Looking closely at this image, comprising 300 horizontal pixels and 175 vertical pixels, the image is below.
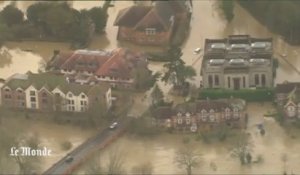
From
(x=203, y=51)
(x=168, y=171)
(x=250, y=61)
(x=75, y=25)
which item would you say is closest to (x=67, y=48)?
(x=75, y=25)

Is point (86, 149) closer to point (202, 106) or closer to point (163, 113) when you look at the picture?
point (163, 113)

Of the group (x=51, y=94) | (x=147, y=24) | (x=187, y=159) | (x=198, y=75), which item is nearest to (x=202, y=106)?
(x=187, y=159)

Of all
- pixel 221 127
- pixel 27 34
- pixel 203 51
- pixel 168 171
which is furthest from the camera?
pixel 27 34

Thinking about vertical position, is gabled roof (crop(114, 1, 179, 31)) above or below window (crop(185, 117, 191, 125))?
above

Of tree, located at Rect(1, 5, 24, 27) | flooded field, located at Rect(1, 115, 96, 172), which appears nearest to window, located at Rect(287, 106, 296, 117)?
flooded field, located at Rect(1, 115, 96, 172)

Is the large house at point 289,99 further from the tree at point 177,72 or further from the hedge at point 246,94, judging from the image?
the tree at point 177,72

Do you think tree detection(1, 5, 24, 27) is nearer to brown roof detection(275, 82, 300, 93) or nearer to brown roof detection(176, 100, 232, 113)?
brown roof detection(176, 100, 232, 113)

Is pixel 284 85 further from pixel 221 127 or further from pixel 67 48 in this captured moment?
pixel 67 48
